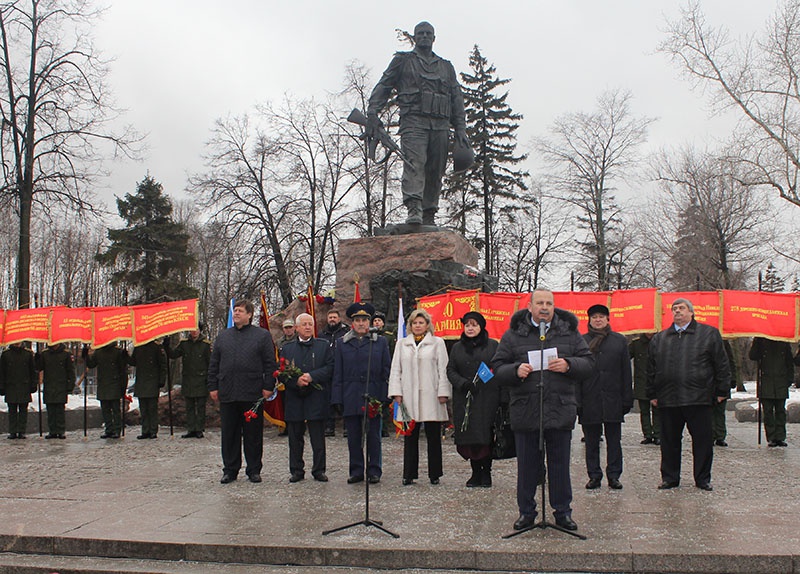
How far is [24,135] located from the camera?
75.0 ft

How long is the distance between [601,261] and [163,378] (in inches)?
1169

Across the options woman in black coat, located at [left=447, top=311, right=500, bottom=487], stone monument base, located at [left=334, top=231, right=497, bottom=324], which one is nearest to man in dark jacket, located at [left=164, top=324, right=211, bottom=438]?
stone monument base, located at [left=334, top=231, right=497, bottom=324]

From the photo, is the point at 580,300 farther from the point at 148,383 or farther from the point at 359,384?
the point at 148,383

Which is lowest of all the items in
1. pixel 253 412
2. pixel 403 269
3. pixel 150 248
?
pixel 253 412

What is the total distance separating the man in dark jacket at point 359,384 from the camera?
312 inches

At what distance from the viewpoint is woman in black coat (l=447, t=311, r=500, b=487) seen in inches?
291

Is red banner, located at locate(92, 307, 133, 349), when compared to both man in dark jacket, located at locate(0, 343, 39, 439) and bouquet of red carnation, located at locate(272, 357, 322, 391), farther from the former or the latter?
bouquet of red carnation, located at locate(272, 357, 322, 391)

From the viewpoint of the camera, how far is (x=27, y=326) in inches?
508

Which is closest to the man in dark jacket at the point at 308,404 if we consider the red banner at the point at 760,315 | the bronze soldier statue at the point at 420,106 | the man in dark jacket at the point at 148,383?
the bronze soldier statue at the point at 420,106

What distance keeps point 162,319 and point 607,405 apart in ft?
24.9

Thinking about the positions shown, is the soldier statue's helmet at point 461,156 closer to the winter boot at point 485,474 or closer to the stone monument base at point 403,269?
the stone monument base at point 403,269

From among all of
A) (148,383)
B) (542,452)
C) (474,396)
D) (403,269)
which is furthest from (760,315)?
(148,383)

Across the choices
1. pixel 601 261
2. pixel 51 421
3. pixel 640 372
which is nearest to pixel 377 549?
pixel 640 372

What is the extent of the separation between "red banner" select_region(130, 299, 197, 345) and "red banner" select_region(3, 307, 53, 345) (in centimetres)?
163
